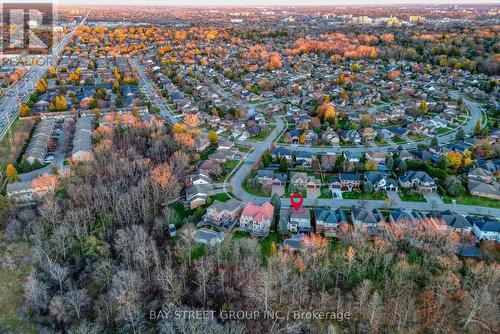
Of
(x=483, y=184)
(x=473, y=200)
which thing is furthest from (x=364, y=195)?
(x=483, y=184)

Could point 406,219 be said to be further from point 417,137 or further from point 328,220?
point 417,137

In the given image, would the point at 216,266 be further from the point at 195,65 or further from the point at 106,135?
the point at 195,65

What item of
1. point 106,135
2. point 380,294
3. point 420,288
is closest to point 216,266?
point 380,294

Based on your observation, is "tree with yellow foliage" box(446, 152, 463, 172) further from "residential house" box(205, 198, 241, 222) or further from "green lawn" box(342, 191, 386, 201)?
"residential house" box(205, 198, 241, 222)

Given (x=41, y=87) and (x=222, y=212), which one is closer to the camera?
(x=222, y=212)

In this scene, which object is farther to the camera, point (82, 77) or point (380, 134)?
point (82, 77)

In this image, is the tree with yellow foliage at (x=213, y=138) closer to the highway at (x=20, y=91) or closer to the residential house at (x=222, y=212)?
the residential house at (x=222, y=212)
